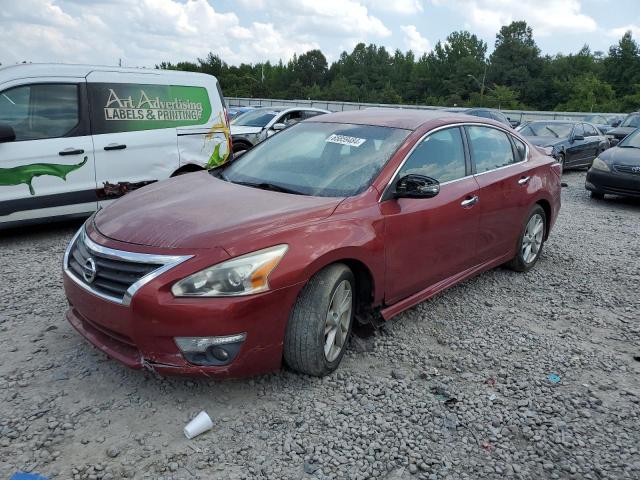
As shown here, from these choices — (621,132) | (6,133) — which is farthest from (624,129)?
(6,133)

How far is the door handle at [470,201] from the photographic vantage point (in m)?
4.18

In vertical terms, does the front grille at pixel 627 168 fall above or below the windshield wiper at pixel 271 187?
below

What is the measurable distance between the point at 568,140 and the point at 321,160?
1155 cm

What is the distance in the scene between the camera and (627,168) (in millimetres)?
9367

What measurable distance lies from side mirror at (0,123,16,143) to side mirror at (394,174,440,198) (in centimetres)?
417

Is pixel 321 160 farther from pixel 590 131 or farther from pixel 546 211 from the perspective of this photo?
pixel 590 131

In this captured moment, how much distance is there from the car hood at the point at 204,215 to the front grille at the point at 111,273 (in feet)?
0.46

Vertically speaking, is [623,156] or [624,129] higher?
[623,156]

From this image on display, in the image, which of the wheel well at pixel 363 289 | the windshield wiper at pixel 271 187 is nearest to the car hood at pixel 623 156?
the wheel well at pixel 363 289

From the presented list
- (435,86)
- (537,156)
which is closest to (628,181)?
(537,156)

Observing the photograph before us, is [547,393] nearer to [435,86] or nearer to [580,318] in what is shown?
[580,318]

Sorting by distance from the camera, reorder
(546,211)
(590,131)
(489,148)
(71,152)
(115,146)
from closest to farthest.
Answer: (489,148) → (546,211) → (71,152) → (115,146) → (590,131)

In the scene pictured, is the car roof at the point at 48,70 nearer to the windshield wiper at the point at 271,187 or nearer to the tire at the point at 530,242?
the windshield wiper at the point at 271,187

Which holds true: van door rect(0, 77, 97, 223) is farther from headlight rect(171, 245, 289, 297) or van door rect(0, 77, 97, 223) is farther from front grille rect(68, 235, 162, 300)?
headlight rect(171, 245, 289, 297)
